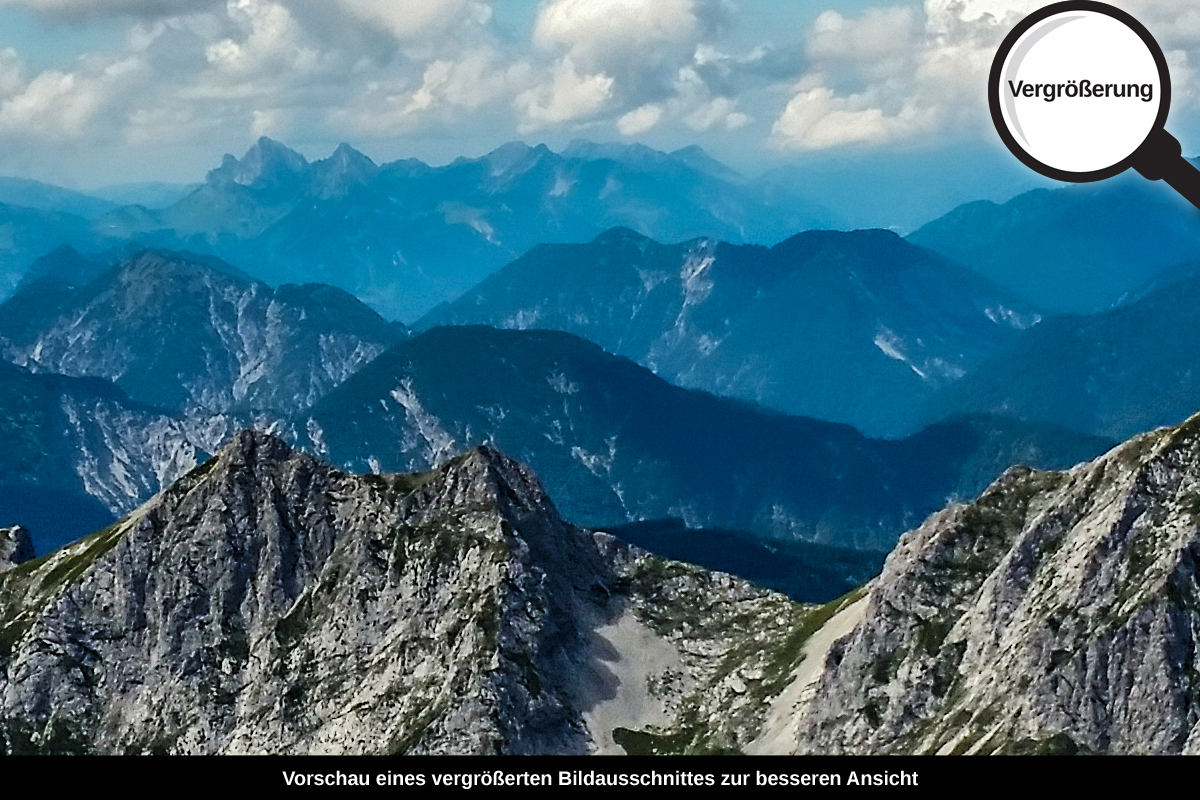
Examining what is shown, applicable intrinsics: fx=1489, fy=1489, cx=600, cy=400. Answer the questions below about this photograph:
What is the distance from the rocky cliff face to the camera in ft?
571

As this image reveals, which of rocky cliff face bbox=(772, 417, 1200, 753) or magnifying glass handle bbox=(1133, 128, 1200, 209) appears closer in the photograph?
magnifying glass handle bbox=(1133, 128, 1200, 209)

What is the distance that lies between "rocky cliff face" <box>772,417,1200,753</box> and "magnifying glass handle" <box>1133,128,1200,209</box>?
464ft

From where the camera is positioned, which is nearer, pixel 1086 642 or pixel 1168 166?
pixel 1168 166

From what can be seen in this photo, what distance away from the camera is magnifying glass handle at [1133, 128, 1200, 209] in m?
35.2

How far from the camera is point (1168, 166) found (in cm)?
3669

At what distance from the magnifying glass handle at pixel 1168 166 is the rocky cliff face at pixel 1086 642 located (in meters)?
141

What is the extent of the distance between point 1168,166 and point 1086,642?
15207 cm

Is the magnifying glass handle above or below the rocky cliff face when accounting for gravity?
below

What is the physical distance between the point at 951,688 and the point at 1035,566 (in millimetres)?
19613

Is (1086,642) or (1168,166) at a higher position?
(1086,642)
